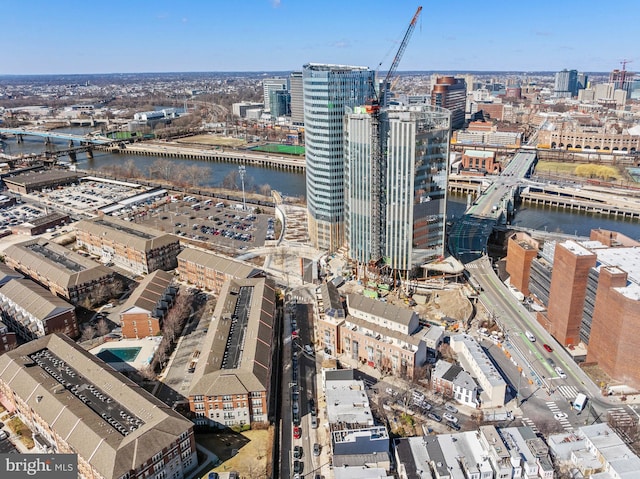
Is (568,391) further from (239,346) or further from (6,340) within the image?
(6,340)

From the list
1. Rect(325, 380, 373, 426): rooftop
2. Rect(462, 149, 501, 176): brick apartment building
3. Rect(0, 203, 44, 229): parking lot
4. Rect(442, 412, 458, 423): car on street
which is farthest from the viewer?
Rect(462, 149, 501, 176): brick apartment building

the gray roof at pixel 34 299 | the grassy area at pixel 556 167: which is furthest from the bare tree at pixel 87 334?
the grassy area at pixel 556 167

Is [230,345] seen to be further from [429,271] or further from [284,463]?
[429,271]

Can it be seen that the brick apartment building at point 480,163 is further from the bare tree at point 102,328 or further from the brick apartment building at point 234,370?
the bare tree at point 102,328

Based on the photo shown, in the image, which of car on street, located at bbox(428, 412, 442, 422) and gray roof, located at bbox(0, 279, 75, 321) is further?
gray roof, located at bbox(0, 279, 75, 321)

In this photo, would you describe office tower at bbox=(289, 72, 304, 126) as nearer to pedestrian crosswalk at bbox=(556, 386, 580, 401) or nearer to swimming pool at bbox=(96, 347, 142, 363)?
swimming pool at bbox=(96, 347, 142, 363)

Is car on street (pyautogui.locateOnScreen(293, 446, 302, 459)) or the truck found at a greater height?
the truck

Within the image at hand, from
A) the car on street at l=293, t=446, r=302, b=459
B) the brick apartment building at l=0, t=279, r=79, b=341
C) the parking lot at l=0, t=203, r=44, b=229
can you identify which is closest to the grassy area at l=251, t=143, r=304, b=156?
the parking lot at l=0, t=203, r=44, b=229
